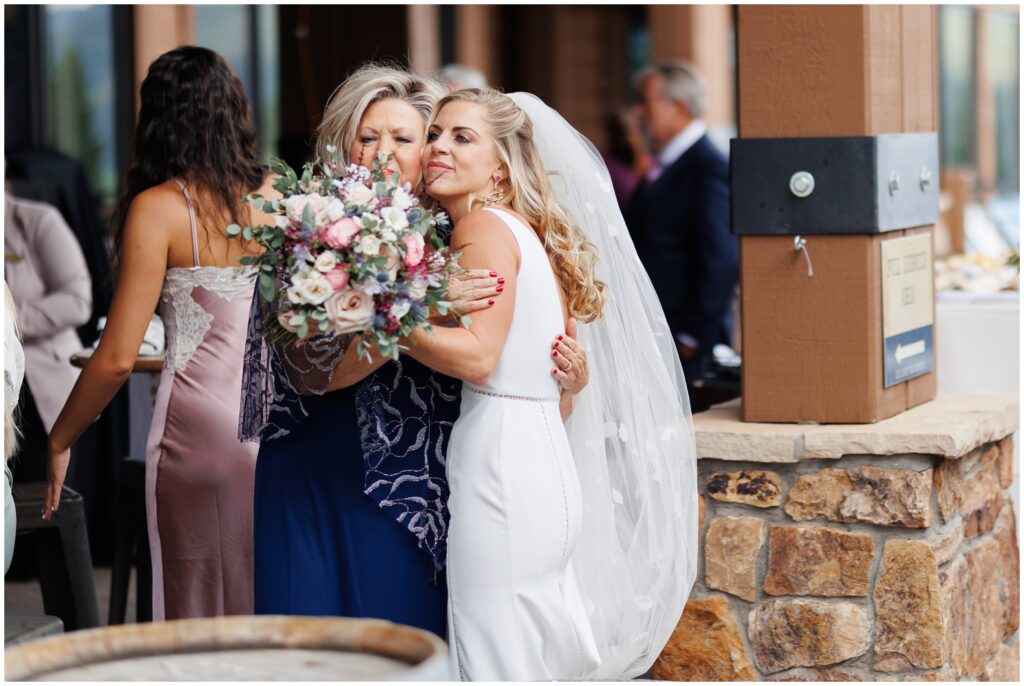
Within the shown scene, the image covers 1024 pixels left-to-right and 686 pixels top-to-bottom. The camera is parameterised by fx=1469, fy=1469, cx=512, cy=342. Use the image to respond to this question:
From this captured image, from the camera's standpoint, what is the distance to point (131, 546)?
4512 mm

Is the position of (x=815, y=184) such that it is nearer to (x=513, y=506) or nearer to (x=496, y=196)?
(x=496, y=196)

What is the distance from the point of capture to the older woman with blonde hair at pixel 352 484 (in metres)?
2.97

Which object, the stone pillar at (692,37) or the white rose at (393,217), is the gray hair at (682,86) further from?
the stone pillar at (692,37)

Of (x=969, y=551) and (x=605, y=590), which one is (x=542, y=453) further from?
(x=969, y=551)

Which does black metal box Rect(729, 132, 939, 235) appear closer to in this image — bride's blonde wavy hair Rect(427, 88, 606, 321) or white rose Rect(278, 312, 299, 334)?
bride's blonde wavy hair Rect(427, 88, 606, 321)

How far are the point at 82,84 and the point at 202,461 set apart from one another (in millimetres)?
4475

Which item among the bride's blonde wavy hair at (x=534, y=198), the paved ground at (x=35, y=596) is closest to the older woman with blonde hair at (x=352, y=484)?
the bride's blonde wavy hair at (x=534, y=198)

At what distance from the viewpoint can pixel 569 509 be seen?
298 cm

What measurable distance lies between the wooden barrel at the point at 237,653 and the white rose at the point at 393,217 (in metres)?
0.81

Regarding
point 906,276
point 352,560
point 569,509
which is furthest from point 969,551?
point 352,560

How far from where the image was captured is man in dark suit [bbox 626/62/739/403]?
5.99m

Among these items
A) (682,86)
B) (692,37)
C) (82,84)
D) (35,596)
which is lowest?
(35,596)

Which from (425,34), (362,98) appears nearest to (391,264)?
(362,98)

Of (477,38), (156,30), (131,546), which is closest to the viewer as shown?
(131,546)
